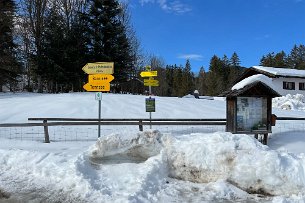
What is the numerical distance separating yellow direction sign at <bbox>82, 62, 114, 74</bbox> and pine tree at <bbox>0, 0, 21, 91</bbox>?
22828 mm

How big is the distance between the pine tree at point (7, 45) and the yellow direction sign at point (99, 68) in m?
22.8

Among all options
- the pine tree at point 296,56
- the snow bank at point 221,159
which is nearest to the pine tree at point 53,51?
the snow bank at point 221,159

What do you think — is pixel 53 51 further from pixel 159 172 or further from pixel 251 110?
pixel 159 172

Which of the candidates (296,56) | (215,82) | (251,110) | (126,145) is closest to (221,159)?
(126,145)

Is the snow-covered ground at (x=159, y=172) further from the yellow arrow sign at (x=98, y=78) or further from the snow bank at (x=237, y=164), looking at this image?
the yellow arrow sign at (x=98, y=78)

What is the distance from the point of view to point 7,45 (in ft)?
116

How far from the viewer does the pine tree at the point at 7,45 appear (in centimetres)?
3400

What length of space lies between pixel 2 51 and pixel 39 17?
8.38 meters

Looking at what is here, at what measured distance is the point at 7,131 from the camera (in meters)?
16.2

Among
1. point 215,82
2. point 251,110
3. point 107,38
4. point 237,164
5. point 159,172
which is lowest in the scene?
point 159,172

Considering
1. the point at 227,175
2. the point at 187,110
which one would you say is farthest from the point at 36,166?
the point at 187,110

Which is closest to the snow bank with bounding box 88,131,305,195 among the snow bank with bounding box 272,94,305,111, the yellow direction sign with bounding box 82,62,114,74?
the yellow direction sign with bounding box 82,62,114,74

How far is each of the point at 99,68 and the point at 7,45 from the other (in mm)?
25889

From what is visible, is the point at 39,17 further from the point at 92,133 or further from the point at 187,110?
the point at 92,133
